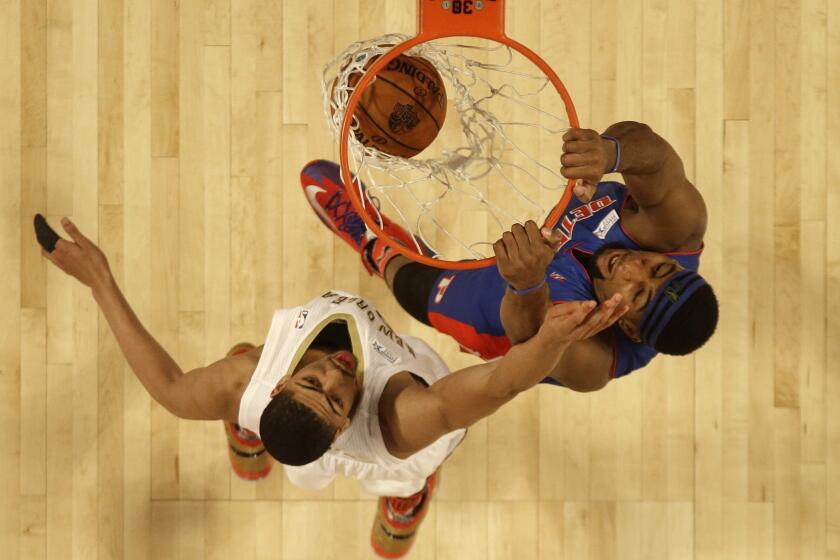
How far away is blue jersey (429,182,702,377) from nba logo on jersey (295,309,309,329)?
43cm

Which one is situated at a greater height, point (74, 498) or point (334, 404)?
point (334, 404)

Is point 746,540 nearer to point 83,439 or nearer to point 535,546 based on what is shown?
point 535,546

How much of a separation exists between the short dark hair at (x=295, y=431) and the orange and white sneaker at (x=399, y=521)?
83 cm

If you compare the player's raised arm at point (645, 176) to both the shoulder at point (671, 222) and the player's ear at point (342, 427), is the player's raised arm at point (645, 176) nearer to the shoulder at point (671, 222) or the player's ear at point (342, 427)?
the shoulder at point (671, 222)

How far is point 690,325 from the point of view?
2.16 m

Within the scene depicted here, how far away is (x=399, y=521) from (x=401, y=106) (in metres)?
1.43

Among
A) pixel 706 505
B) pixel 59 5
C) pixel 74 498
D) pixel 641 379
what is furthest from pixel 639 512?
pixel 59 5

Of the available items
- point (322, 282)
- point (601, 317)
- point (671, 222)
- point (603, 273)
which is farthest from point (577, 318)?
point (322, 282)

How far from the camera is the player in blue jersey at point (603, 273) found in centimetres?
194

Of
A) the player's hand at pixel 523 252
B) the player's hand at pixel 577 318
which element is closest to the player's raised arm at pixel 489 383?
the player's hand at pixel 577 318

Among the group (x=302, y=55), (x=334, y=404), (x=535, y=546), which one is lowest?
(x=535, y=546)

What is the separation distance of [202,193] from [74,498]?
3.89ft

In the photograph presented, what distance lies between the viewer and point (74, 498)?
3.08m

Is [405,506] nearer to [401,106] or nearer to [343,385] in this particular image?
[343,385]
